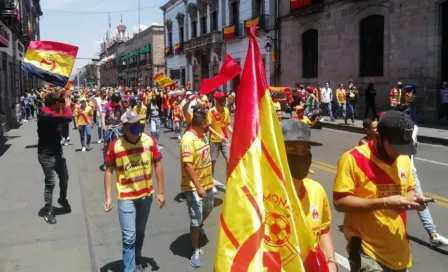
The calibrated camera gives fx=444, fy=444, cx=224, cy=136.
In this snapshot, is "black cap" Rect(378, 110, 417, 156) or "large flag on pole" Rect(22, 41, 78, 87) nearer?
"black cap" Rect(378, 110, 417, 156)

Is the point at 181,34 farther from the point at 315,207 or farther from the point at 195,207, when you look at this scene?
the point at 315,207

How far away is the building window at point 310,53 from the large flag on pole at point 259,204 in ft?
75.0

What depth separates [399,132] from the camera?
8.18 feet

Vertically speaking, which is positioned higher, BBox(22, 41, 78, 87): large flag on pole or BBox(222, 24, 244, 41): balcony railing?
BBox(222, 24, 244, 41): balcony railing

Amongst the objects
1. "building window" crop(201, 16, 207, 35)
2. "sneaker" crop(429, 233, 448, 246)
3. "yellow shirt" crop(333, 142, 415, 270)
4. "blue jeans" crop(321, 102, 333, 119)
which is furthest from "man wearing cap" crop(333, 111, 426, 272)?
"building window" crop(201, 16, 207, 35)

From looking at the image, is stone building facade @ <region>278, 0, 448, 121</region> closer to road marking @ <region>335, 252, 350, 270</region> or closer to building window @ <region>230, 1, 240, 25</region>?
building window @ <region>230, 1, 240, 25</region>

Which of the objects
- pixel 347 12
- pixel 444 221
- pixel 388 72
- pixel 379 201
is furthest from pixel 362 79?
pixel 379 201

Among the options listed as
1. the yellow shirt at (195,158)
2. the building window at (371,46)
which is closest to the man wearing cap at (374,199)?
the yellow shirt at (195,158)

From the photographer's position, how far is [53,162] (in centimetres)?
653

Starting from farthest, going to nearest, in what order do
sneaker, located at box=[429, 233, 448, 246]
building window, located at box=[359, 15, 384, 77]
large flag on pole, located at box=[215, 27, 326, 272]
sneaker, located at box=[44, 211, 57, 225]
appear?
building window, located at box=[359, 15, 384, 77], sneaker, located at box=[44, 211, 57, 225], sneaker, located at box=[429, 233, 448, 246], large flag on pole, located at box=[215, 27, 326, 272]

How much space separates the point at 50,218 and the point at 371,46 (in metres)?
17.6

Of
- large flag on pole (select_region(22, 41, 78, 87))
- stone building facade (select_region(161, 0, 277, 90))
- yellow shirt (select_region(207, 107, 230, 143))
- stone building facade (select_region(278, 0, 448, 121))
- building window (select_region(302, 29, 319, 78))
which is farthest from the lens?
stone building facade (select_region(161, 0, 277, 90))

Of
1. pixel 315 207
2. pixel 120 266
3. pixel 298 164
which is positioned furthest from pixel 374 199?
pixel 120 266

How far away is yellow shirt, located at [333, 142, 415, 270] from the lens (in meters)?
2.71
